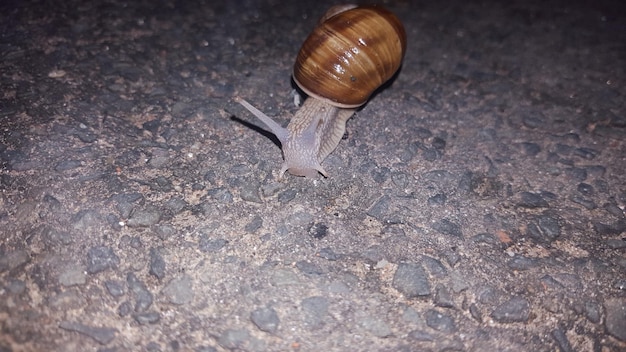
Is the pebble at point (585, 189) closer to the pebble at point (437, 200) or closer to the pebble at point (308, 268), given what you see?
the pebble at point (437, 200)

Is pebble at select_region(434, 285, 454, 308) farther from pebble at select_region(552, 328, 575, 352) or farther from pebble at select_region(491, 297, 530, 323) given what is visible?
pebble at select_region(552, 328, 575, 352)

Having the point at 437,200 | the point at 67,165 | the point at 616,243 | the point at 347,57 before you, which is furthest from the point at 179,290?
the point at 616,243

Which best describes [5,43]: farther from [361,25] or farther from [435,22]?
[435,22]

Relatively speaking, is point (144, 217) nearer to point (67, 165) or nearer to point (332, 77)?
point (67, 165)

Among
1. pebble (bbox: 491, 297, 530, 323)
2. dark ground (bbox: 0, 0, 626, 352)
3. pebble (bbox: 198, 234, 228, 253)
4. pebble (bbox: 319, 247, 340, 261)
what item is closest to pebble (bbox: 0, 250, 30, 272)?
dark ground (bbox: 0, 0, 626, 352)

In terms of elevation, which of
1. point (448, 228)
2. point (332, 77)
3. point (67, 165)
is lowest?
point (67, 165)

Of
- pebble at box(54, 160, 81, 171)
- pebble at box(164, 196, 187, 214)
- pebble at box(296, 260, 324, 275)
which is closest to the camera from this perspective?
pebble at box(296, 260, 324, 275)

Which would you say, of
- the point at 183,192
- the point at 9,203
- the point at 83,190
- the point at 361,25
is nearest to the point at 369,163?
the point at 361,25

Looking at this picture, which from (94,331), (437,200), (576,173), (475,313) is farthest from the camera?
(576,173)
